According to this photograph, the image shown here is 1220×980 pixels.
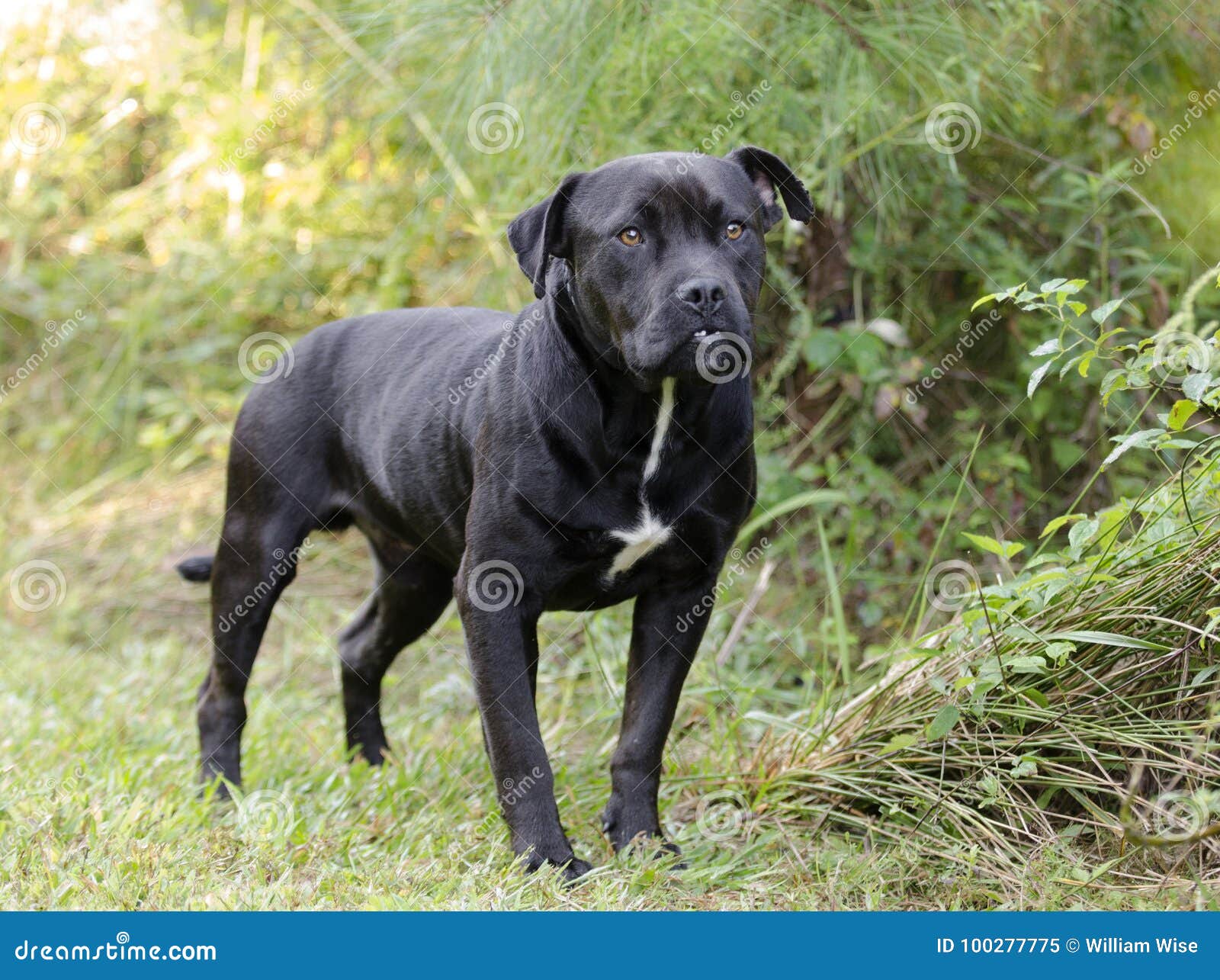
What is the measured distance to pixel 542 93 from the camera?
202 inches

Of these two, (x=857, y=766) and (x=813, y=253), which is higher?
(x=813, y=253)

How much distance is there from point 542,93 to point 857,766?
2779 millimetres

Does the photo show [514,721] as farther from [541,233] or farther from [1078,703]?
[1078,703]

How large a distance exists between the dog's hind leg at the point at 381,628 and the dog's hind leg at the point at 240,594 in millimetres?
376

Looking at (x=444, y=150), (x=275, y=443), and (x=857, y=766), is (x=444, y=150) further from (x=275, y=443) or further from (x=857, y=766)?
(x=857, y=766)

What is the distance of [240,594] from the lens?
4.46 metres

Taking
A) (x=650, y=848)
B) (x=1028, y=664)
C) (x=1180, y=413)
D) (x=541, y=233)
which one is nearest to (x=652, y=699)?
(x=650, y=848)

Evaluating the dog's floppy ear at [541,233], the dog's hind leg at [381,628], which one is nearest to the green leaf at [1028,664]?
the dog's floppy ear at [541,233]

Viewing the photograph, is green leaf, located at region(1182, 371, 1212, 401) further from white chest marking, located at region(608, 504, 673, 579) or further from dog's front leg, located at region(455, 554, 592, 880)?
dog's front leg, located at region(455, 554, 592, 880)

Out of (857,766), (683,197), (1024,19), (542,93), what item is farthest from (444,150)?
(857,766)

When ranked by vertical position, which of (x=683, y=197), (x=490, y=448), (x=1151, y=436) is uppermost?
(x=683, y=197)

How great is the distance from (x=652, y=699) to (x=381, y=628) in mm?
1422

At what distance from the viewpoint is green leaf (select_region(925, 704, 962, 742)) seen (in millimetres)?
3463

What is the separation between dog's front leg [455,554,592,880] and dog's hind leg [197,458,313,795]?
1.09 metres
